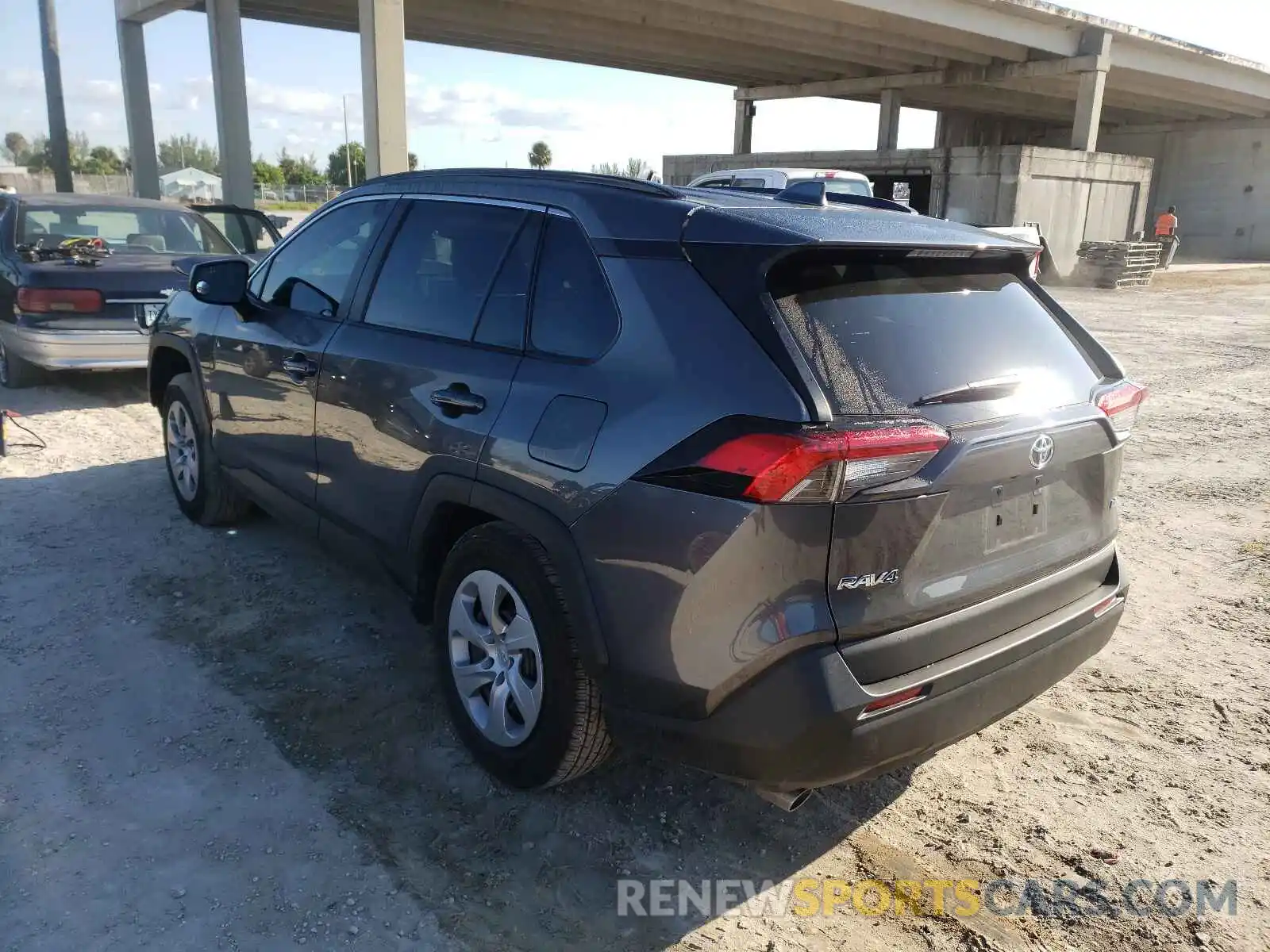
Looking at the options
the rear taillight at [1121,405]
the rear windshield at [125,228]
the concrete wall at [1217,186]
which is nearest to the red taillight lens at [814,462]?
the rear taillight at [1121,405]

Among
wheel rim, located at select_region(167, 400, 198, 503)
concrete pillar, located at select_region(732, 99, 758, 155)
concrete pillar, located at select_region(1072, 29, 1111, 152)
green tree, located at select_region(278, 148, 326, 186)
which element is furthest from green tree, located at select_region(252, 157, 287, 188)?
wheel rim, located at select_region(167, 400, 198, 503)

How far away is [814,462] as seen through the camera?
213cm

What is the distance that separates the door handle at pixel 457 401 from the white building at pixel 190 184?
64.4 m

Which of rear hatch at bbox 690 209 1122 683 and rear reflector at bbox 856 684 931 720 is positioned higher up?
rear hatch at bbox 690 209 1122 683

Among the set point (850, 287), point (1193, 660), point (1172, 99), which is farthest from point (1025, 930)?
point (1172, 99)

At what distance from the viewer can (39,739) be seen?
10.4 ft

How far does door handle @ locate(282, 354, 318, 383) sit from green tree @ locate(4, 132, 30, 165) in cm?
8403

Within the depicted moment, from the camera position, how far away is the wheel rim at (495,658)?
281 cm

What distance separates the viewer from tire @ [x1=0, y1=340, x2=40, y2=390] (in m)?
8.09

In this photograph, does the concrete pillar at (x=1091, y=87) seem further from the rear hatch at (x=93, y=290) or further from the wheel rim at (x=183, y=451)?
the wheel rim at (x=183, y=451)

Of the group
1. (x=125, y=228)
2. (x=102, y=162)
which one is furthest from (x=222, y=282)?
(x=102, y=162)

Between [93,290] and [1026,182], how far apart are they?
21688 millimetres

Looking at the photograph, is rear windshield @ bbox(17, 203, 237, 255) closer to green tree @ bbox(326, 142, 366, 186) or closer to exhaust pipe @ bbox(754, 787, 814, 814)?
exhaust pipe @ bbox(754, 787, 814, 814)

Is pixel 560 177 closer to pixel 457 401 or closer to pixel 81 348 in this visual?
pixel 457 401
